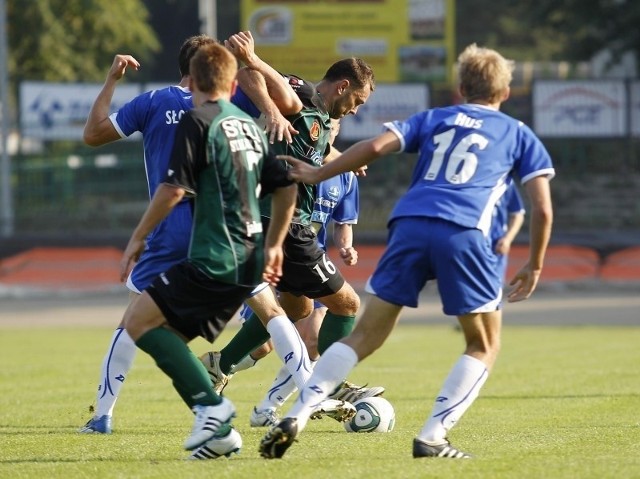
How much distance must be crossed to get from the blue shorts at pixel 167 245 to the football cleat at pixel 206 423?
1.35 m

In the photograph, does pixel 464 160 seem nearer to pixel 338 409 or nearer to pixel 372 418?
pixel 338 409

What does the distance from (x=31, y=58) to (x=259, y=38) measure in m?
11.1

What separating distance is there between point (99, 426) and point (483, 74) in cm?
331

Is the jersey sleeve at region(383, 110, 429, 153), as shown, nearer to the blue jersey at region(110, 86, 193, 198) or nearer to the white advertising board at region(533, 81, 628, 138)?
the blue jersey at region(110, 86, 193, 198)

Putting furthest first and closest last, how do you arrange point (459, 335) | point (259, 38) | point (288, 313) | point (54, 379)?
point (259, 38)
point (459, 335)
point (54, 379)
point (288, 313)

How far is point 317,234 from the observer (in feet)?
28.3

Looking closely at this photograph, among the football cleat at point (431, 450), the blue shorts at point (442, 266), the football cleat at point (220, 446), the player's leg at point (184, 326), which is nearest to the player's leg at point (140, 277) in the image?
the player's leg at point (184, 326)

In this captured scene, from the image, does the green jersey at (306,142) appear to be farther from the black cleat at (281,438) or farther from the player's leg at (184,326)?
the black cleat at (281,438)

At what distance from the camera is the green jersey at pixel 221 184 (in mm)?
6227

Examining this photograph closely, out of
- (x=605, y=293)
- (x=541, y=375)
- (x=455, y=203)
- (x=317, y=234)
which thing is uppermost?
(x=455, y=203)

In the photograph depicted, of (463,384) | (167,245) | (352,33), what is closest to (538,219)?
(463,384)

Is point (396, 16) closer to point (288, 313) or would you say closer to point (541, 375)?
point (541, 375)

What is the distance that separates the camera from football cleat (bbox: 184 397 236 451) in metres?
6.28

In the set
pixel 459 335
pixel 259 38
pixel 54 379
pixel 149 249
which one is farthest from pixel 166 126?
pixel 259 38
